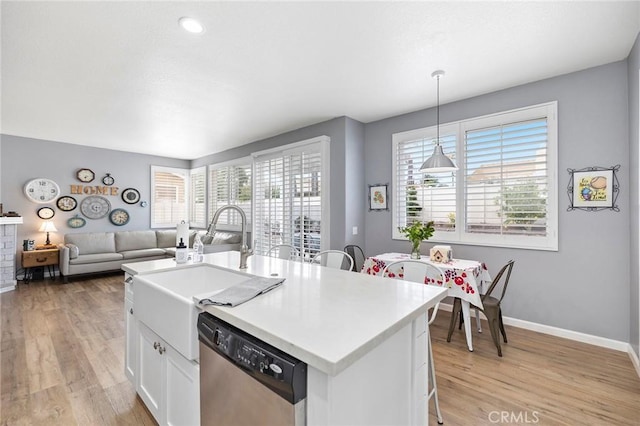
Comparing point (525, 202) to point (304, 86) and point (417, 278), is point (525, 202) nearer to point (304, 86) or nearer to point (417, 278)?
point (417, 278)

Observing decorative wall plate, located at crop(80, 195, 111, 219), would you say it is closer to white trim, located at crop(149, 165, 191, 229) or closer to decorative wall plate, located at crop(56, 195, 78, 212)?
decorative wall plate, located at crop(56, 195, 78, 212)

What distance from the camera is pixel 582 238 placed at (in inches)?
110

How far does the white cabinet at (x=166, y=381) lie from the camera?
1.33 metres

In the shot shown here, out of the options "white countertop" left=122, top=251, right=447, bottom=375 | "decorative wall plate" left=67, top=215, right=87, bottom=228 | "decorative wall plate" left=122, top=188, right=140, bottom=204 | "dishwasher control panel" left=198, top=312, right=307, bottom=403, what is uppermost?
"decorative wall plate" left=122, top=188, right=140, bottom=204

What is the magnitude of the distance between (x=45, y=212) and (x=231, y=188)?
11.0 ft

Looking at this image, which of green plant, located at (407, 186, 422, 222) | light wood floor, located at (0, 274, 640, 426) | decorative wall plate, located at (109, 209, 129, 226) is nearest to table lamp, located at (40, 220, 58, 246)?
decorative wall plate, located at (109, 209, 129, 226)

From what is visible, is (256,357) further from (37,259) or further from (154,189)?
(154,189)

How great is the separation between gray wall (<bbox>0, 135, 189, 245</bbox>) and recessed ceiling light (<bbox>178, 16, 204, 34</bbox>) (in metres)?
5.27

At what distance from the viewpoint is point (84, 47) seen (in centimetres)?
239

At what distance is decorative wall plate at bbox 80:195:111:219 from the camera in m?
5.89

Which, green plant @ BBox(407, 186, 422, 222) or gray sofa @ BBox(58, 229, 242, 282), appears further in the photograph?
gray sofa @ BBox(58, 229, 242, 282)

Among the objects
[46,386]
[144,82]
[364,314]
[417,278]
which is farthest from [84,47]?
[417,278]

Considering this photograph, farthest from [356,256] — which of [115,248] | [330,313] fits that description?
[115,248]

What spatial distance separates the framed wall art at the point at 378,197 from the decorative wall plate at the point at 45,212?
19.4ft
